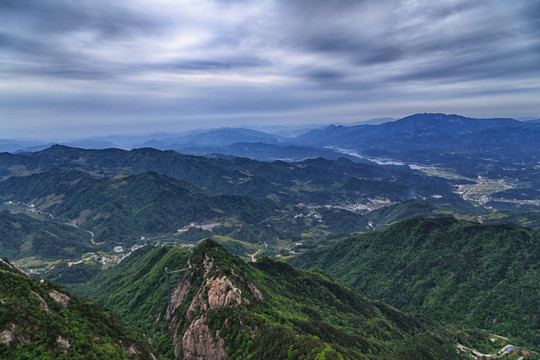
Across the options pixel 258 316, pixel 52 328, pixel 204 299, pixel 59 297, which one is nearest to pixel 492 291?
pixel 258 316

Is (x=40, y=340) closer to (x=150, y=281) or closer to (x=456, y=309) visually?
(x=150, y=281)

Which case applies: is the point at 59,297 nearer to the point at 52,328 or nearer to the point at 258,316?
the point at 52,328

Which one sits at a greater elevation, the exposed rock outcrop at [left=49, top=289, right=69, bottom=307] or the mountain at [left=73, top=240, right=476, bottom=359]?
the exposed rock outcrop at [left=49, top=289, right=69, bottom=307]

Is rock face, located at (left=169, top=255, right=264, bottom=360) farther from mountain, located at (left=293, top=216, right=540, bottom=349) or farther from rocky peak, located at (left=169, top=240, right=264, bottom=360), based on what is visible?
mountain, located at (left=293, top=216, right=540, bottom=349)

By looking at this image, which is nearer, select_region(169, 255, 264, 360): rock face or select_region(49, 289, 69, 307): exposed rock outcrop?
select_region(49, 289, 69, 307): exposed rock outcrop

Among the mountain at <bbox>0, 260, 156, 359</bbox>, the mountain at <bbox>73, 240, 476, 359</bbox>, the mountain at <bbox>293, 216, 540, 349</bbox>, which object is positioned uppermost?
the mountain at <bbox>0, 260, 156, 359</bbox>

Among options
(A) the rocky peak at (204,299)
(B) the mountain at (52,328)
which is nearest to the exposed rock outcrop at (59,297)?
(B) the mountain at (52,328)

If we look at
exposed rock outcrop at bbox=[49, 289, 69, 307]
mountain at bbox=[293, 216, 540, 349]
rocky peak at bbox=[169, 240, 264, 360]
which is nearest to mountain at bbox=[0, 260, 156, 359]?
exposed rock outcrop at bbox=[49, 289, 69, 307]
